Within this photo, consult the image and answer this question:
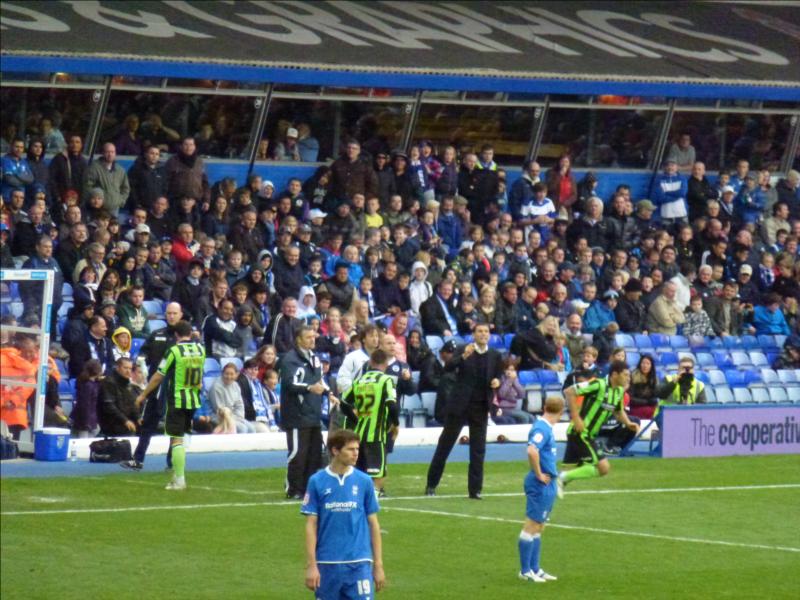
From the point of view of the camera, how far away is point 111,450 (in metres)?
19.0

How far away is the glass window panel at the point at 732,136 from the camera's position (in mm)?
31625

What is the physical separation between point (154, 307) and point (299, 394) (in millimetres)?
5363

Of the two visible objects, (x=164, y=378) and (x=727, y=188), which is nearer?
(x=164, y=378)

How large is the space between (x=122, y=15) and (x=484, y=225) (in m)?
6.42

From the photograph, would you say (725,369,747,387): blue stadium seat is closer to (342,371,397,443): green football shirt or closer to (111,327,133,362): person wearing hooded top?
(111,327,133,362): person wearing hooded top

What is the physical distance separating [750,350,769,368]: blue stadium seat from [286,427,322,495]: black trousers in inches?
448

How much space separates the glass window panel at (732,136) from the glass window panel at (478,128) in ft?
11.0

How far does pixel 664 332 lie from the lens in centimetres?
2636

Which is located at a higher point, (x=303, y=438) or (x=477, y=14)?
(x=477, y=14)

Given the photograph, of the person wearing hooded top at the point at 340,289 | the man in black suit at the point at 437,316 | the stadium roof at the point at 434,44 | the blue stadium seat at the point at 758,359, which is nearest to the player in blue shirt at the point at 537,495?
the person wearing hooded top at the point at 340,289

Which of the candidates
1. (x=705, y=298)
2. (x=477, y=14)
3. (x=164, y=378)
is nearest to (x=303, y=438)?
(x=164, y=378)

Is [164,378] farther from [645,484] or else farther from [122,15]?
[122,15]

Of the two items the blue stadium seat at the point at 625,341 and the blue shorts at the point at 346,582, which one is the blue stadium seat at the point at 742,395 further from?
the blue shorts at the point at 346,582

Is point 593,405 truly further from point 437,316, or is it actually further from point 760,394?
point 760,394
